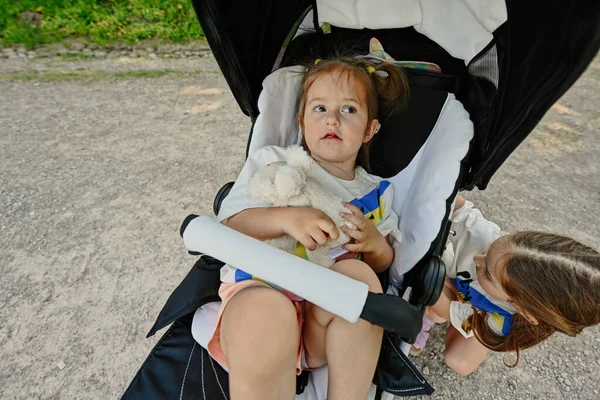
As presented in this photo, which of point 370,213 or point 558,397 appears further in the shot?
point 558,397

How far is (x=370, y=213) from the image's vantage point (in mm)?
1473

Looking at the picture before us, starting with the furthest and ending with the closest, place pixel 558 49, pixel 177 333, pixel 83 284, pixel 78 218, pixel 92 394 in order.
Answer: pixel 78 218, pixel 83 284, pixel 92 394, pixel 177 333, pixel 558 49

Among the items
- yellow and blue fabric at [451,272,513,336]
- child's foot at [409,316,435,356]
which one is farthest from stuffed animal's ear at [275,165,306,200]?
child's foot at [409,316,435,356]

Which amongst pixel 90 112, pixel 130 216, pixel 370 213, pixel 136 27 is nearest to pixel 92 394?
pixel 130 216

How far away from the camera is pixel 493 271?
4.49 ft

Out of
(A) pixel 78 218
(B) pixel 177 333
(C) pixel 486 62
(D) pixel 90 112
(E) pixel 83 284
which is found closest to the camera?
(B) pixel 177 333

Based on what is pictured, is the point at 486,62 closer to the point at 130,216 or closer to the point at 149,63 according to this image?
the point at 130,216

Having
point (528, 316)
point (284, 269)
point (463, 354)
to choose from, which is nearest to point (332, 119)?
point (284, 269)

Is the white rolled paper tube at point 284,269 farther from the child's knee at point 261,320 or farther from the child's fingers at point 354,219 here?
the child's fingers at point 354,219

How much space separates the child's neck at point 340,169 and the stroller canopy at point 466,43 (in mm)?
406

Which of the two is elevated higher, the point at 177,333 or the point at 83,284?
the point at 177,333

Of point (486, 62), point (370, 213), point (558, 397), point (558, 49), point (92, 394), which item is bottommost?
point (92, 394)

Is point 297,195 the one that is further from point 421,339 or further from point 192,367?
point 421,339

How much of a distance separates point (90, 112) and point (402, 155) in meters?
2.80
